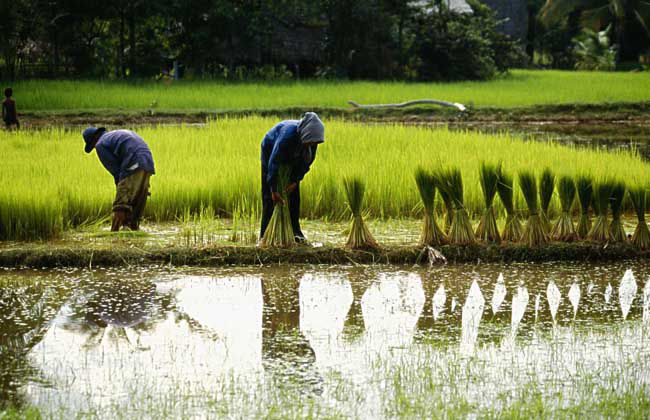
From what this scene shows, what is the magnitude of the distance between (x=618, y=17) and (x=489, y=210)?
764 inches

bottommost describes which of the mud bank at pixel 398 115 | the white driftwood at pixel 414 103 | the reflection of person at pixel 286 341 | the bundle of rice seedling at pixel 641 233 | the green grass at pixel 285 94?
the reflection of person at pixel 286 341

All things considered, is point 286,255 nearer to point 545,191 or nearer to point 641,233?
point 545,191

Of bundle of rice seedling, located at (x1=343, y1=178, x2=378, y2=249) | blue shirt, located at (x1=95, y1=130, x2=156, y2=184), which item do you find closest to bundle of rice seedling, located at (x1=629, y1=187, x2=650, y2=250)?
bundle of rice seedling, located at (x1=343, y1=178, x2=378, y2=249)

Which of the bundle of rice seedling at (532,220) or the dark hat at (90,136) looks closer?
the bundle of rice seedling at (532,220)

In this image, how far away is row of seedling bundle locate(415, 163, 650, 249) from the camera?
5.99m

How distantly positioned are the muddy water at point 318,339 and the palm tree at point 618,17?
18943mm

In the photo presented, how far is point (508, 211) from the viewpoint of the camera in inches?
243

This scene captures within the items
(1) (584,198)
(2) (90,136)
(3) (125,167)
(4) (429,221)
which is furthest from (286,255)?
(1) (584,198)

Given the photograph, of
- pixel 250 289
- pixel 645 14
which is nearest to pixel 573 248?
pixel 250 289

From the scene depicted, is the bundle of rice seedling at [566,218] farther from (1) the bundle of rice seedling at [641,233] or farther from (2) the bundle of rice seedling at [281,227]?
(2) the bundle of rice seedling at [281,227]

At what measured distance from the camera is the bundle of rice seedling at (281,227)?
5.77 metres

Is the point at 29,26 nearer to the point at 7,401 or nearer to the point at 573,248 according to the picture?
the point at 573,248

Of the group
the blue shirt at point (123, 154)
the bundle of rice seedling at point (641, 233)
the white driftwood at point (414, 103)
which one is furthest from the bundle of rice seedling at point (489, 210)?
the white driftwood at point (414, 103)

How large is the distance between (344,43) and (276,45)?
147cm
